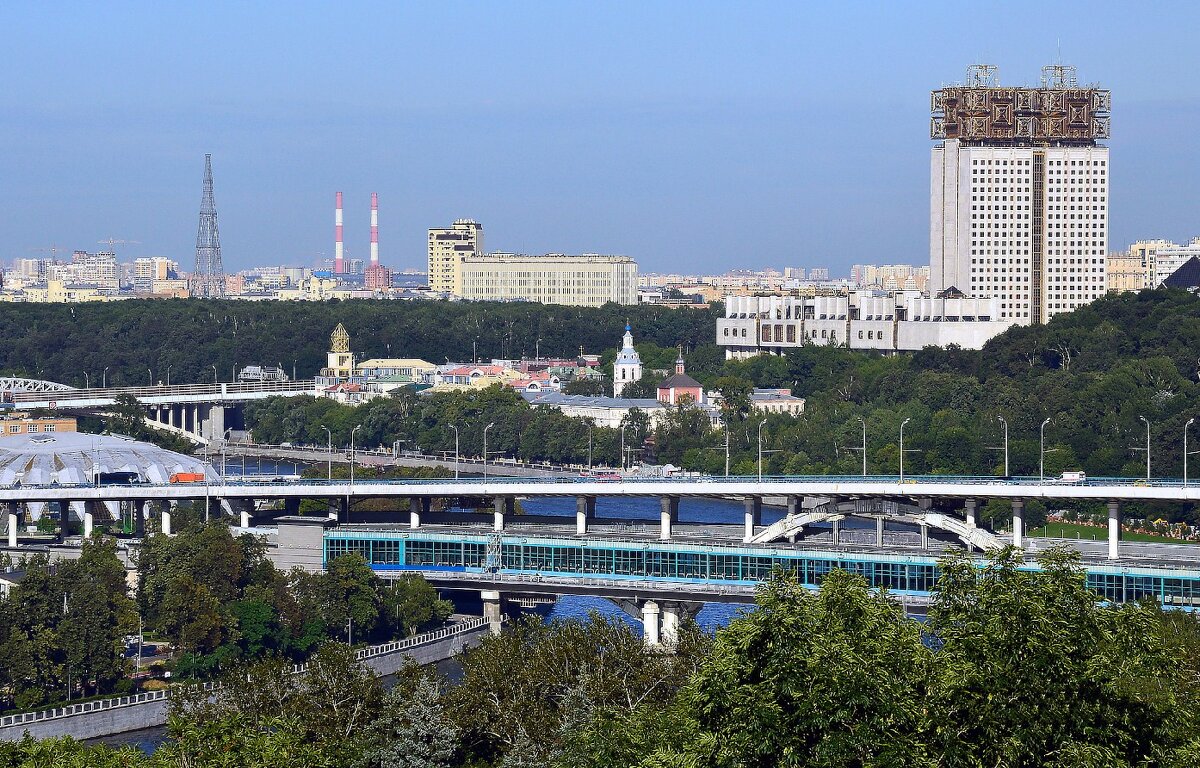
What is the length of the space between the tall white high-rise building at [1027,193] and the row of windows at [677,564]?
222 ft

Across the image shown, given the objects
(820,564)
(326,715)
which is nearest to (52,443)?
(820,564)

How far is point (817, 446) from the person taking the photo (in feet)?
277

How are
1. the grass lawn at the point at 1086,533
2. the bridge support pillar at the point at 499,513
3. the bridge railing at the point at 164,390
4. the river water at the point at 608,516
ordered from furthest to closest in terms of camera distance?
the bridge railing at the point at 164,390
the grass lawn at the point at 1086,533
the bridge support pillar at the point at 499,513
the river water at the point at 608,516

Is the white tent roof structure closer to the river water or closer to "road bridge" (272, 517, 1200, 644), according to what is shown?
the river water

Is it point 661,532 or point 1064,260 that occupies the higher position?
point 1064,260

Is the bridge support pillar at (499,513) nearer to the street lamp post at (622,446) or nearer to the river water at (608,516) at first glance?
the river water at (608,516)

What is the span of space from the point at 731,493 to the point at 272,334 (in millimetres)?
83872

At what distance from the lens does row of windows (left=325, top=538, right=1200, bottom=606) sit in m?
49.7

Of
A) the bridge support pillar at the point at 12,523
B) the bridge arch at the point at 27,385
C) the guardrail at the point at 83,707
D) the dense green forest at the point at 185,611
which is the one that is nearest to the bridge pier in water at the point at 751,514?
the dense green forest at the point at 185,611

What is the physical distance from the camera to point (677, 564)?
53844 millimetres

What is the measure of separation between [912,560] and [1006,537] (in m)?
5.72

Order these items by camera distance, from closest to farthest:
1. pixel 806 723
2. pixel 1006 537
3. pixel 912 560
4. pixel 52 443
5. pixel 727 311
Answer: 1. pixel 806 723
2. pixel 912 560
3. pixel 1006 537
4. pixel 52 443
5. pixel 727 311

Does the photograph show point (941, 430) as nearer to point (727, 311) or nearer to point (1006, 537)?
point (1006, 537)

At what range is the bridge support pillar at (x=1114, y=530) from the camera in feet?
172
